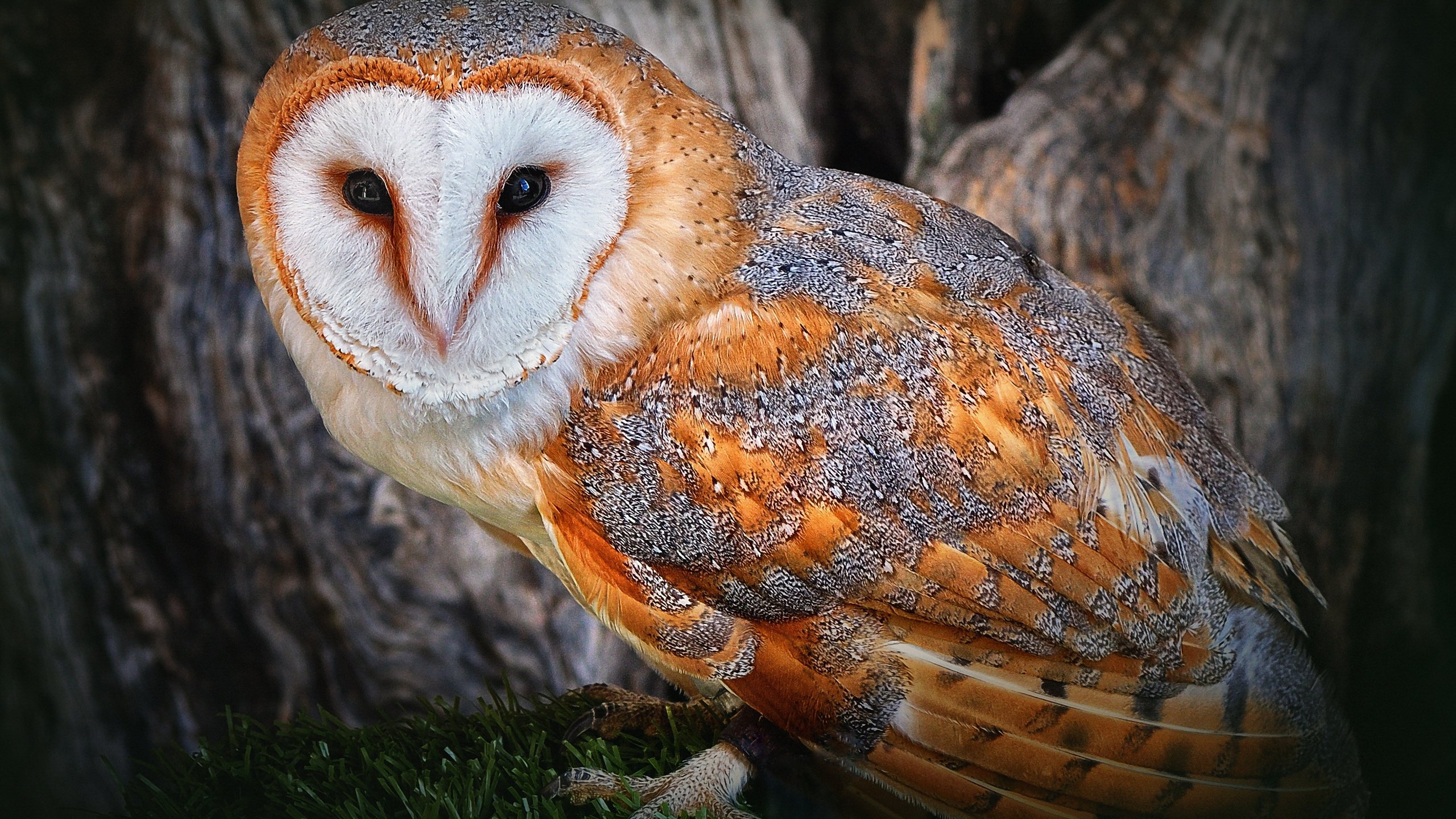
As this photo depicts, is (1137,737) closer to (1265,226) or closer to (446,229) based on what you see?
(446,229)

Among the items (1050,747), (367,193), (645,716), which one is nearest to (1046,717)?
(1050,747)

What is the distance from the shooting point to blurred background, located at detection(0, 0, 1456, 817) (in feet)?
5.73

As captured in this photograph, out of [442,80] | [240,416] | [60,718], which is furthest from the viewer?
[240,416]

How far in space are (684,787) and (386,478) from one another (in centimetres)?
96

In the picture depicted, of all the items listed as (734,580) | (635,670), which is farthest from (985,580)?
(635,670)

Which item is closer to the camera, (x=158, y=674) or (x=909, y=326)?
(x=909, y=326)

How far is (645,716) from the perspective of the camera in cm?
141

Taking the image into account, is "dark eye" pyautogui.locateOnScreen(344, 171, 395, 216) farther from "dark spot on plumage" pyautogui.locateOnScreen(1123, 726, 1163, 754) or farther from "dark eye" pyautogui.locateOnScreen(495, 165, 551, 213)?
"dark spot on plumage" pyautogui.locateOnScreen(1123, 726, 1163, 754)

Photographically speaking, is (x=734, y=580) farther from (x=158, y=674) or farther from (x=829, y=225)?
(x=158, y=674)

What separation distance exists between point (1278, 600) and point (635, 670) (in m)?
1.14

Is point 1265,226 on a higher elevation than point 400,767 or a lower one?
higher

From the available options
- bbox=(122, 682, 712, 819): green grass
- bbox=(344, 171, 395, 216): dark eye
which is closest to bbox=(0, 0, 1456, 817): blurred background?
bbox=(122, 682, 712, 819): green grass

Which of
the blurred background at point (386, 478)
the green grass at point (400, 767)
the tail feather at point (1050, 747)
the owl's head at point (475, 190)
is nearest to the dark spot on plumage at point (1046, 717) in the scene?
the tail feather at point (1050, 747)

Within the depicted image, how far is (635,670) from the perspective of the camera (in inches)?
76.1
